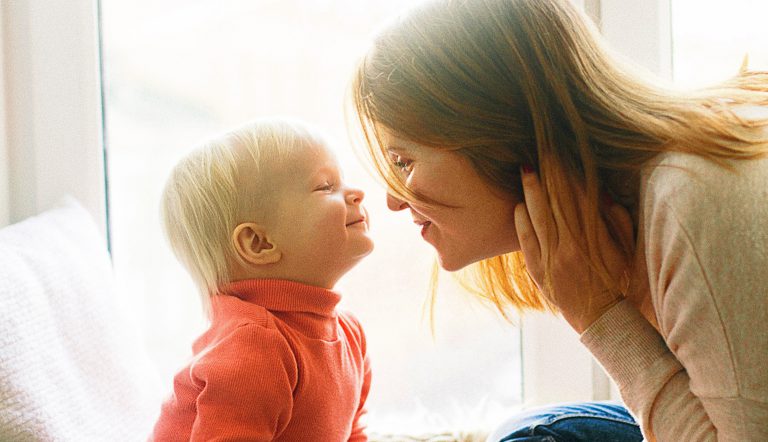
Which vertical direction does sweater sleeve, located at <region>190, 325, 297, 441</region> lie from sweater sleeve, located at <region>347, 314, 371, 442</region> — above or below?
above

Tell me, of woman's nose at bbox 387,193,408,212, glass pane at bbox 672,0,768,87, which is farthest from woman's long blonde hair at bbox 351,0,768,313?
glass pane at bbox 672,0,768,87

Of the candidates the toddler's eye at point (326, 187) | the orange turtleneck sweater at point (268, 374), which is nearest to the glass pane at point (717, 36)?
the toddler's eye at point (326, 187)

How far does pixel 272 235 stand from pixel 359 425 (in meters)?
0.37

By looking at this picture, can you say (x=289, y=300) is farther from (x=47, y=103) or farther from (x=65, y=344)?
(x=47, y=103)

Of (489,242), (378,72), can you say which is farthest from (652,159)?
(378,72)

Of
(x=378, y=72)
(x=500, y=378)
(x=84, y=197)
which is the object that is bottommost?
(x=500, y=378)

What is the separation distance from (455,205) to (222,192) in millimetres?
335

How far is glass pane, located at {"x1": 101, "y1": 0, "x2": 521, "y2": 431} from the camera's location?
1.65m

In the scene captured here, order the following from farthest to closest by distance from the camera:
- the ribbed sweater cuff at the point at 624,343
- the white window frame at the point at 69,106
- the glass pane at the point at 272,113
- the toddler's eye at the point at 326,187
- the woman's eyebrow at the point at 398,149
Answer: the glass pane at the point at 272,113, the white window frame at the point at 69,106, the toddler's eye at the point at 326,187, the woman's eyebrow at the point at 398,149, the ribbed sweater cuff at the point at 624,343

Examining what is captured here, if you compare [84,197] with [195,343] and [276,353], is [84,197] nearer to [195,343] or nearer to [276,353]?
[195,343]

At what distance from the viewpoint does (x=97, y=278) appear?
143cm

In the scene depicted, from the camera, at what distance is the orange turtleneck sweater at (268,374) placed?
1.09m

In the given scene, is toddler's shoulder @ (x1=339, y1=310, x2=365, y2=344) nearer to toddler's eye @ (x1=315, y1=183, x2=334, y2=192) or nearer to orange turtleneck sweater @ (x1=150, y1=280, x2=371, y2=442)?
orange turtleneck sweater @ (x1=150, y1=280, x2=371, y2=442)

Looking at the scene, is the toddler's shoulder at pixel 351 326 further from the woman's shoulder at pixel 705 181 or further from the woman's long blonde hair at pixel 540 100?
the woman's shoulder at pixel 705 181
